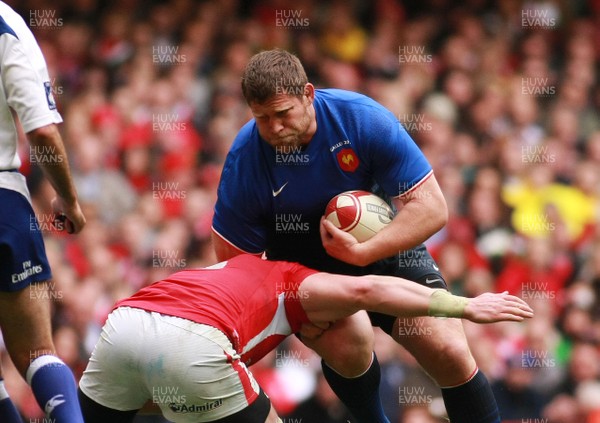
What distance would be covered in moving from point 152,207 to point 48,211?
2.87ft

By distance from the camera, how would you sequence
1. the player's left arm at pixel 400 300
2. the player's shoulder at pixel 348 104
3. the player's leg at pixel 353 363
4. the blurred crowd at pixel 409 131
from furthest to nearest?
the blurred crowd at pixel 409 131 < the player's shoulder at pixel 348 104 < the player's leg at pixel 353 363 < the player's left arm at pixel 400 300

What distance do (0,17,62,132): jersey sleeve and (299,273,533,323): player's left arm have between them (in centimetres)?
133

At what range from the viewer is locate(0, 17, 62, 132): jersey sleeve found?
14.5 feet

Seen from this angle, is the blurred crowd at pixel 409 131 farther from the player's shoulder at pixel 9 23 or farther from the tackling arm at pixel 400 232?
the player's shoulder at pixel 9 23

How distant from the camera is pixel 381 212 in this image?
16.8 ft

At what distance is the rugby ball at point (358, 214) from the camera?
4992 mm

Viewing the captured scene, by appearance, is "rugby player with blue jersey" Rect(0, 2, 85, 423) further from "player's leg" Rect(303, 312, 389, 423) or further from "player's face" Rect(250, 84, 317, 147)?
"player's leg" Rect(303, 312, 389, 423)

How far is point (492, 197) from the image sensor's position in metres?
9.16

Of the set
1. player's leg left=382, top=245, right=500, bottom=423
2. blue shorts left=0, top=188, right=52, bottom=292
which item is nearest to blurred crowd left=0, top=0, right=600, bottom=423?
player's leg left=382, top=245, right=500, bottom=423

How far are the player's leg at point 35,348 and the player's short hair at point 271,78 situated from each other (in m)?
1.32

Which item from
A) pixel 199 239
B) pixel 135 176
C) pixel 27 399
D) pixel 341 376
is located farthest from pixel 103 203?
pixel 341 376

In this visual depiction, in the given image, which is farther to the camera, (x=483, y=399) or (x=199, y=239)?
(x=199, y=239)

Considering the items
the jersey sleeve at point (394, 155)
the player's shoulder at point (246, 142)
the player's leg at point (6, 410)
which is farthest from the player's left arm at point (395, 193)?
the player's leg at point (6, 410)

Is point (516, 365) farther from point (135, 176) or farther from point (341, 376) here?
point (135, 176)
